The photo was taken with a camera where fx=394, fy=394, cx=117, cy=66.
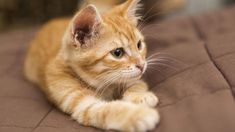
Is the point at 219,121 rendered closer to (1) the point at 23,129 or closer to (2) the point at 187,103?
(2) the point at 187,103

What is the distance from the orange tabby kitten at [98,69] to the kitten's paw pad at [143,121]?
3.8 inches

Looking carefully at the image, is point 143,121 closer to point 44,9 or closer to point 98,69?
point 98,69

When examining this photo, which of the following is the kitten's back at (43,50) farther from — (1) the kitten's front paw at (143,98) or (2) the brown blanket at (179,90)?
(1) the kitten's front paw at (143,98)

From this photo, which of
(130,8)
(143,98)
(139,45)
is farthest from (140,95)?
(130,8)

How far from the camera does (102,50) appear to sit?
1.52m

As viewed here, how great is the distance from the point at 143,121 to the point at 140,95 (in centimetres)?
27

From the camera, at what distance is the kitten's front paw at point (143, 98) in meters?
1.42

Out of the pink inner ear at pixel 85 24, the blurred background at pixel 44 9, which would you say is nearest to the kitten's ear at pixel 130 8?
the pink inner ear at pixel 85 24

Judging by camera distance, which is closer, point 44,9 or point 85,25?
point 85,25

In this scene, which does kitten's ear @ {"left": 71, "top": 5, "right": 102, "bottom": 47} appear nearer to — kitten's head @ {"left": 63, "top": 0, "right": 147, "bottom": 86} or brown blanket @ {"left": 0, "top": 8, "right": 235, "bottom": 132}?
kitten's head @ {"left": 63, "top": 0, "right": 147, "bottom": 86}

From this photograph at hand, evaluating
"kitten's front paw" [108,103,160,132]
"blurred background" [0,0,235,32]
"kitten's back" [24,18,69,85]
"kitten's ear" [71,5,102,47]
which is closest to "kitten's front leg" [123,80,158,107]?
"kitten's front paw" [108,103,160,132]

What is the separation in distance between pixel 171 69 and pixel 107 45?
12.1 inches

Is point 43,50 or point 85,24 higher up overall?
point 85,24

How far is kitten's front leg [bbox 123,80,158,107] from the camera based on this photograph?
1.43 metres
